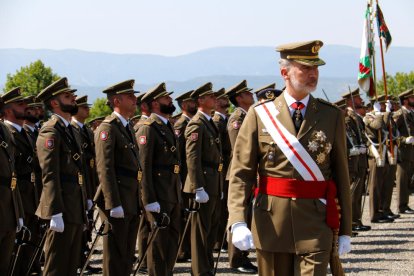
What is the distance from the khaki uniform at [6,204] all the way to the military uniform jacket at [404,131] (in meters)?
11.2

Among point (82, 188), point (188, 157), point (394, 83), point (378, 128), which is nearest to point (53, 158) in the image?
point (82, 188)

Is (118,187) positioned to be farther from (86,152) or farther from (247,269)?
(86,152)

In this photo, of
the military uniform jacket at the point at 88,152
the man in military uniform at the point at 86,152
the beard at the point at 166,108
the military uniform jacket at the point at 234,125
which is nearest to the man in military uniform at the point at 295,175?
the beard at the point at 166,108

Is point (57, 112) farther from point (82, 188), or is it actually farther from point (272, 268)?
point (272, 268)

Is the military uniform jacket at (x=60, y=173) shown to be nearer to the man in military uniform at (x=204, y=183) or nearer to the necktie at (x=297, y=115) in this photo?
the man in military uniform at (x=204, y=183)

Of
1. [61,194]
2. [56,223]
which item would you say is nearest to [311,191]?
[56,223]

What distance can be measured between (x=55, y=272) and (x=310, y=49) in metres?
3.67

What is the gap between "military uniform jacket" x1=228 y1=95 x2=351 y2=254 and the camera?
6039 mm

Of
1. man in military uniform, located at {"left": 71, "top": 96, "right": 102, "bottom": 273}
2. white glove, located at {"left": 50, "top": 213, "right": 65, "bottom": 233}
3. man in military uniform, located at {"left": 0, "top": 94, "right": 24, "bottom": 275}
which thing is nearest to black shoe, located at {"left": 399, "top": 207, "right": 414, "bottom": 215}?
man in military uniform, located at {"left": 71, "top": 96, "right": 102, "bottom": 273}

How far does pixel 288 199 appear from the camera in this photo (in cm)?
606

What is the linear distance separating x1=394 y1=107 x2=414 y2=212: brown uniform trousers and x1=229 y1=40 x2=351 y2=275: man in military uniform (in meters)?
12.1

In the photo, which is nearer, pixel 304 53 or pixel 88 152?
pixel 304 53

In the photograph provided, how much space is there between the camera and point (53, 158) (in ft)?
27.3

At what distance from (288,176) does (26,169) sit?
489 centimetres
